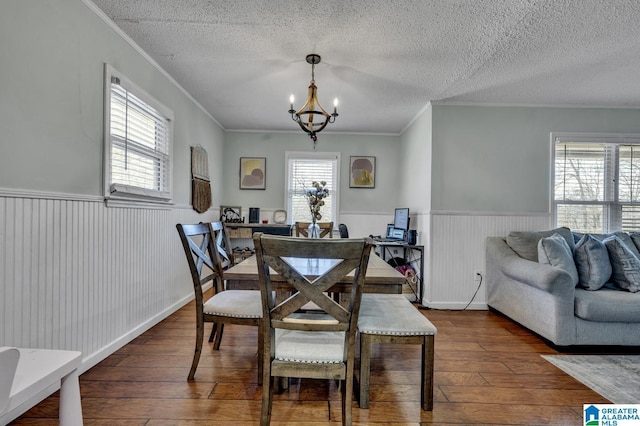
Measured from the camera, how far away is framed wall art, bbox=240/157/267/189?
536 centimetres

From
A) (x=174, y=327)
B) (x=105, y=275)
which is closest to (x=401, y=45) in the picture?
(x=105, y=275)

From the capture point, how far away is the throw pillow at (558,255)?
2.75m

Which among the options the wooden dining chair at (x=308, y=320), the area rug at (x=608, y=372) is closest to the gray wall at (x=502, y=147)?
the area rug at (x=608, y=372)

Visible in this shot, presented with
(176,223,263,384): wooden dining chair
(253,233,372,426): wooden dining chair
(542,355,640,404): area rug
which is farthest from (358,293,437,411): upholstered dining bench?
(542,355,640,404): area rug

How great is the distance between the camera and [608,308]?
2.54 meters

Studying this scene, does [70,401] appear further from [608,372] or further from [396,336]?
[608,372]

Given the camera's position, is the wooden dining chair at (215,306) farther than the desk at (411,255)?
No

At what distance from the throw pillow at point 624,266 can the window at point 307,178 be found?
3.38 m

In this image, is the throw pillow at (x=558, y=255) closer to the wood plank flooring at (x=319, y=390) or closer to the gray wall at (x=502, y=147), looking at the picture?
the wood plank flooring at (x=319, y=390)

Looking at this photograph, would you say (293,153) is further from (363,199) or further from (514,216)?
(514,216)

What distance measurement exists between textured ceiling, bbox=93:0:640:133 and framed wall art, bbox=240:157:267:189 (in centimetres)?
142

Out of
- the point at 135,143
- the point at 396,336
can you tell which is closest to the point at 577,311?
the point at 396,336

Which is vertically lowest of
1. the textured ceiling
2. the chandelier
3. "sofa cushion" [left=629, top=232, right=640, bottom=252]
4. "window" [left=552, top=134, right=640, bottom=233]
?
"sofa cushion" [left=629, top=232, right=640, bottom=252]

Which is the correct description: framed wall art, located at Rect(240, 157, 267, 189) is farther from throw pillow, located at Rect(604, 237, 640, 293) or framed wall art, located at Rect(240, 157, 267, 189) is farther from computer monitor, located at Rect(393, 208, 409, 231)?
throw pillow, located at Rect(604, 237, 640, 293)
